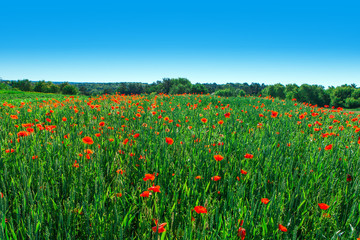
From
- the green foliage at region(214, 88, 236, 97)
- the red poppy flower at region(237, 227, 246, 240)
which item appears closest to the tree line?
the green foliage at region(214, 88, 236, 97)

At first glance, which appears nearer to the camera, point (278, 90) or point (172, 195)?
point (172, 195)

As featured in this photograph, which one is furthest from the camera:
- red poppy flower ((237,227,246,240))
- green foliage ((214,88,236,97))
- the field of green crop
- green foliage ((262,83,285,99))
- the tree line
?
green foliage ((262,83,285,99))

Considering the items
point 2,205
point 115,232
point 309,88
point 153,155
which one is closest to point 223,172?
point 153,155

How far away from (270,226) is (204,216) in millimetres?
447

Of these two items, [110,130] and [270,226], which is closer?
[270,226]

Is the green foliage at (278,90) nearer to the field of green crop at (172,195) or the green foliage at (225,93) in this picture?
the green foliage at (225,93)

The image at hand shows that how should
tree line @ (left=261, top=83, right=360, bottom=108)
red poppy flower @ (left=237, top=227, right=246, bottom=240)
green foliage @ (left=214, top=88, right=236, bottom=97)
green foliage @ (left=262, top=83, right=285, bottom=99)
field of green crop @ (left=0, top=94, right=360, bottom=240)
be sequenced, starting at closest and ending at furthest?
1. red poppy flower @ (left=237, top=227, right=246, bottom=240)
2. field of green crop @ (left=0, top=94, right=360, bottom=240)
3. green foliage @ (left=214, top=88, right=236, bottom=97)
4. tree line @ (left=261, top=83, right=360, bottom=108)
5. green foliage @ (left=262, top=83, right=285, bottom=99)

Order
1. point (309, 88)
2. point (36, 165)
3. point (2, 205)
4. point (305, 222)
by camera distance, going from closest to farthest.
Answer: point (2, 205)
point (305, 222)
point (36, 165)
point (309, 88)

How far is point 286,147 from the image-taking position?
285cm

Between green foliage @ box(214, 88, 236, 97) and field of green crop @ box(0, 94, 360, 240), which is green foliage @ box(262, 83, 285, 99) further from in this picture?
field of green crop @ box(0, 94, 360, 240)

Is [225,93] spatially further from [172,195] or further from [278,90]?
[172,195]

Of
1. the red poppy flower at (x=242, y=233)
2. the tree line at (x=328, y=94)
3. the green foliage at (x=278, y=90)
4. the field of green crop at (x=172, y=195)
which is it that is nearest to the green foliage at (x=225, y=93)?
the field of green crop at (x=172, y=195)

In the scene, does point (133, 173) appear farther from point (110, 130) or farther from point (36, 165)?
point (110, 130)

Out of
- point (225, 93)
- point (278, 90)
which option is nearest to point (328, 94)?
point (278, 90)
